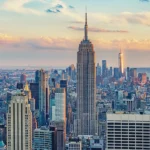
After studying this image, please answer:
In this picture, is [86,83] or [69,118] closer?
[69,118]

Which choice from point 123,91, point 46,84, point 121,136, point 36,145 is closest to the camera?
point 121,136

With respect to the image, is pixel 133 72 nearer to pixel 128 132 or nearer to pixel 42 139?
pixel 42 139

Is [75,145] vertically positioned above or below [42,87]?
below

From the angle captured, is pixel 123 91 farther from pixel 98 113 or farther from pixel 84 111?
pixel 84 111

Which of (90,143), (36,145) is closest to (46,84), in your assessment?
(90,143)

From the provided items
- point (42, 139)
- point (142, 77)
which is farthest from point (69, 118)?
point (42, 139)

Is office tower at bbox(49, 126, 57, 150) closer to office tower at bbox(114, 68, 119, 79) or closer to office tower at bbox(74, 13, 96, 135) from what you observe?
office tower at bbox(114, 68, 119, 79)

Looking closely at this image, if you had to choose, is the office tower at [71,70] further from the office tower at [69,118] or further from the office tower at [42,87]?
the office tower at [69,118]
